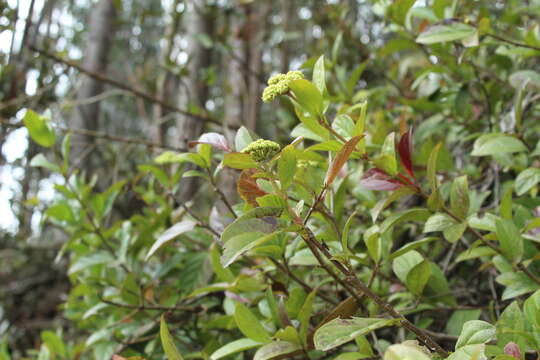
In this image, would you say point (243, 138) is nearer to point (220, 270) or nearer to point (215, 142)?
point (215, 142)

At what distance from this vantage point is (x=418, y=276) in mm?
775

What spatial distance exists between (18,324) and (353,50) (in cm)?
235

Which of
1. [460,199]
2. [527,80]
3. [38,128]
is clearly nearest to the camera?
[460,199]

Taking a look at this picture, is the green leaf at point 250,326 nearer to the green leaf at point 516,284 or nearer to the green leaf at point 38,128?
the green leaf at point 516,284

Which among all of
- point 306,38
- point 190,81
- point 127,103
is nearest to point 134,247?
point 190,81

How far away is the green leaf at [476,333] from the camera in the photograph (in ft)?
1.67

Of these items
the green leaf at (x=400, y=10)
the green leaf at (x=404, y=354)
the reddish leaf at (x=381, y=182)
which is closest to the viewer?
the green leaf at (x=404, y=354)

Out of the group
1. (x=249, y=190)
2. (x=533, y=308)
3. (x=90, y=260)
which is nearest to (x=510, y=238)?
(x=533, y=308)

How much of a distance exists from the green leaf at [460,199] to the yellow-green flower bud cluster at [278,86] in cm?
34

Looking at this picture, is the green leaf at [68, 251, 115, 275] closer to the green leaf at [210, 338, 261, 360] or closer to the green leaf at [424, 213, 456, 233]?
the green leaf at [210, 338, 261, 360]

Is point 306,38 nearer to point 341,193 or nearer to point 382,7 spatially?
point 382,7

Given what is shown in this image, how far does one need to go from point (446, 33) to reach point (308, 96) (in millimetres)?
443

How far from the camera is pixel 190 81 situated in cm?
257

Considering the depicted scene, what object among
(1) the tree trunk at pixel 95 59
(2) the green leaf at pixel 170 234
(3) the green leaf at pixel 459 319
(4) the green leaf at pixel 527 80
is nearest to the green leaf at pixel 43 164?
(2) the green leaf at pixel 170 234
